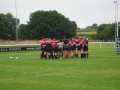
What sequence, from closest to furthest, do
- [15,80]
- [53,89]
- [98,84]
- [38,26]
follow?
[53,89]
[98,84]
[15,80]
[38,26]

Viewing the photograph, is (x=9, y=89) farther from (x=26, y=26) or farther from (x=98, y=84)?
(x=26, y=26)

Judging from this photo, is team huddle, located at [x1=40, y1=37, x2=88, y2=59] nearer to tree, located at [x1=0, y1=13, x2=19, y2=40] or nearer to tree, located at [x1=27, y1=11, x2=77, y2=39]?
tree, located at [x1=0, y1=13, x2=19, y2=40]

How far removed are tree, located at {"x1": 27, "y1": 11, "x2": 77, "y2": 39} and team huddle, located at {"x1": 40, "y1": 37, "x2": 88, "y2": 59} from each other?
80.9m

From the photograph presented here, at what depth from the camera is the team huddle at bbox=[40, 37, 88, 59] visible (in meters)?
35.3

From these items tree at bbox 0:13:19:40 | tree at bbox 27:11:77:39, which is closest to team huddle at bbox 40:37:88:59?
tree at bbox 0:13:19:40

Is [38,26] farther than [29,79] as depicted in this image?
Yes

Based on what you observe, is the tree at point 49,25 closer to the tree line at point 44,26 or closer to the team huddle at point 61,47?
the tree line at point 44,26

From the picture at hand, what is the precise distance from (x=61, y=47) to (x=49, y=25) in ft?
287

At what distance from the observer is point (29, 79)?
61.0ft

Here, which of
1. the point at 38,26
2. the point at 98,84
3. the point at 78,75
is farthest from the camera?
the point at 38,26

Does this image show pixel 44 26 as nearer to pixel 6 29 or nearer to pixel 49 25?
pixel 49 25

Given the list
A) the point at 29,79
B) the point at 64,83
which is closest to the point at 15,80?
the point at 29,79

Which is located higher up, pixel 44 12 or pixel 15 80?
pixel 44 12

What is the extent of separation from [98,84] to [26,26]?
106089 millimetres
